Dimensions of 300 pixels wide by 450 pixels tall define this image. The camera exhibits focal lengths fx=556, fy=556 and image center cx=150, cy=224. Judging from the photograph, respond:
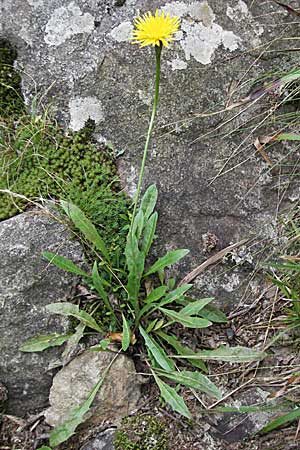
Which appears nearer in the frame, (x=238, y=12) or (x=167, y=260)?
(x=167, y=260)

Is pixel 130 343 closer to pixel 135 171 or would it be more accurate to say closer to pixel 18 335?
pixel 18 335

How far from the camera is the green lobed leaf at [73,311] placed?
201 cm

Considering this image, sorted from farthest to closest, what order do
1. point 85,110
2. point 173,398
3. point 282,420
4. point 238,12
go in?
1. point 238,12
2. point 85,110
3. point 173,398
4. point 282,420

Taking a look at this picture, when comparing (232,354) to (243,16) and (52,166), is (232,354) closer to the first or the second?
(52,166)

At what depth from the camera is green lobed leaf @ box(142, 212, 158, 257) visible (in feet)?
6.86

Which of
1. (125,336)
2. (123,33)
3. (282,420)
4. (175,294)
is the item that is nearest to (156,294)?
(175,294)

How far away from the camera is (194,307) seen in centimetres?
202

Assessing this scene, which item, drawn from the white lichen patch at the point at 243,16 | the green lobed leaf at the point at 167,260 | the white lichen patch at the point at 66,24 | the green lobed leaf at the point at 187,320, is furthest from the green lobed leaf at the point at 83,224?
the white lichen patch at the point at 243,16

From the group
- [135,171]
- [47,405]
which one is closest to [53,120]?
[135,171]

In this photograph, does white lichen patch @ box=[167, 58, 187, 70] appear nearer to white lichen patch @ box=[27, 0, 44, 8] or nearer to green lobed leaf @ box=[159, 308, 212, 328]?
white lichen patch @ box=[27, 0, 44, 8]

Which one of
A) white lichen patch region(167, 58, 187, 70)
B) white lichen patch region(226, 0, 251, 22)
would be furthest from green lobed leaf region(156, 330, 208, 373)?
white lichen patch region(226, 0, 251, 22)

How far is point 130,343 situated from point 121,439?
338 millimetres

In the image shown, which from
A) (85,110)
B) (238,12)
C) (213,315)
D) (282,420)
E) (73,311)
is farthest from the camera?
(238,12)

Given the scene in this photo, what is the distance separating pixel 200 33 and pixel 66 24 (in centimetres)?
56
